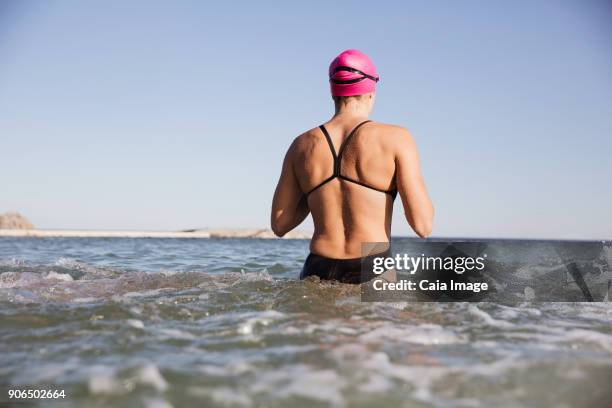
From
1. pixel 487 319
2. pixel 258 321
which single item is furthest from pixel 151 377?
pixel 487 319

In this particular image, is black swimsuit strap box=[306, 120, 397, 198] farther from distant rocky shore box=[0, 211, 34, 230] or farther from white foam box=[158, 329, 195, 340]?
distant rocky shore box=[0, 211, 34, 230]

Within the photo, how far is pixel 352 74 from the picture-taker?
3.92 m

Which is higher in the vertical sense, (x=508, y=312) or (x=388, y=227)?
(x=388, y=227)

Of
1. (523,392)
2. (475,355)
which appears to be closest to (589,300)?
(475,355)

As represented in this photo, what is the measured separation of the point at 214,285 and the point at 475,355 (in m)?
2.80

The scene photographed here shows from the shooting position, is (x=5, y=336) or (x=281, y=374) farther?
(x=5, y=336)

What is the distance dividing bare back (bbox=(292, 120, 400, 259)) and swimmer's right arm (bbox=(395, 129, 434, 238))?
0.06 metres

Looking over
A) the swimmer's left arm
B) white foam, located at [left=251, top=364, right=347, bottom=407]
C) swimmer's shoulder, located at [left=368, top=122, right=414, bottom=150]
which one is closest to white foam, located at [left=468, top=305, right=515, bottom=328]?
swimmer's shoulder, located at [left=368, top=122, right=414, bottom=150]

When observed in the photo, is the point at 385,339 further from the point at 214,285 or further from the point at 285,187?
the point at 214,285

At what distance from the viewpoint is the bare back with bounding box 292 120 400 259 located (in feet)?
12.0

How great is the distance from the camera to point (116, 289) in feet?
14.5

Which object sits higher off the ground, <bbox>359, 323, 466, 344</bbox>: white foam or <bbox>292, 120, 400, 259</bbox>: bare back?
<bbox>292, 120, 400, 259</bbox>: bare back

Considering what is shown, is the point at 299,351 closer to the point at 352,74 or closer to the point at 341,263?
the point at 341,263

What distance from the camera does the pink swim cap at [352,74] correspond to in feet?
12.9
